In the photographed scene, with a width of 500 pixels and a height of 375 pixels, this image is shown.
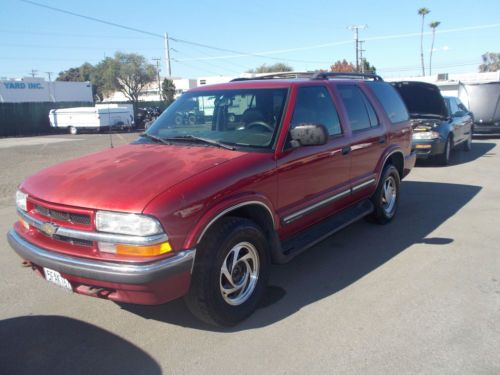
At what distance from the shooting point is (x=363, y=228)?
6.14 m

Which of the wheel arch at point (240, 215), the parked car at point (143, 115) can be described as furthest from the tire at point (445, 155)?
the parked car at point (143, 115)

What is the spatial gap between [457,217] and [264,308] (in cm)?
410

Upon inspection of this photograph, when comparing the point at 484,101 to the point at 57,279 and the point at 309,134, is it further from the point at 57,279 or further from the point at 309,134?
the point at 57,279

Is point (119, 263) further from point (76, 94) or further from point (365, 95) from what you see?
point (76, 94)

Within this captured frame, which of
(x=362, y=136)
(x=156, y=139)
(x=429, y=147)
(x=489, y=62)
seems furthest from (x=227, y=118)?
(x=489, y=62)

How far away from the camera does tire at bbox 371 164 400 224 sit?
5.96 m

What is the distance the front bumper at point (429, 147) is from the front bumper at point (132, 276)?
30.0ft

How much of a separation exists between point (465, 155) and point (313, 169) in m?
10.9

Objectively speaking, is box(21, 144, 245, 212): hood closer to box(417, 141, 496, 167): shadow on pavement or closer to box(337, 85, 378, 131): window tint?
box(337, 85, 378, 131): window tint

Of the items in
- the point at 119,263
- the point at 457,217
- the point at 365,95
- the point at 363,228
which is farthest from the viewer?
the point at 457,217

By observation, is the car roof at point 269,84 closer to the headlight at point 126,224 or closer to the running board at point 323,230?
the running board at point 323,230

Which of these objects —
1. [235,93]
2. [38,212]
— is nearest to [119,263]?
[38,212]

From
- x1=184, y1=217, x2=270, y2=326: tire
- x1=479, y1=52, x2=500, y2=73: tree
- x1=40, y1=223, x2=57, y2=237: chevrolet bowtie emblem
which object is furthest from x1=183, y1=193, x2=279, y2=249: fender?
x1=479, y1=52, x2=500, y2=73: tree

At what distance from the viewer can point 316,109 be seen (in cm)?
462
